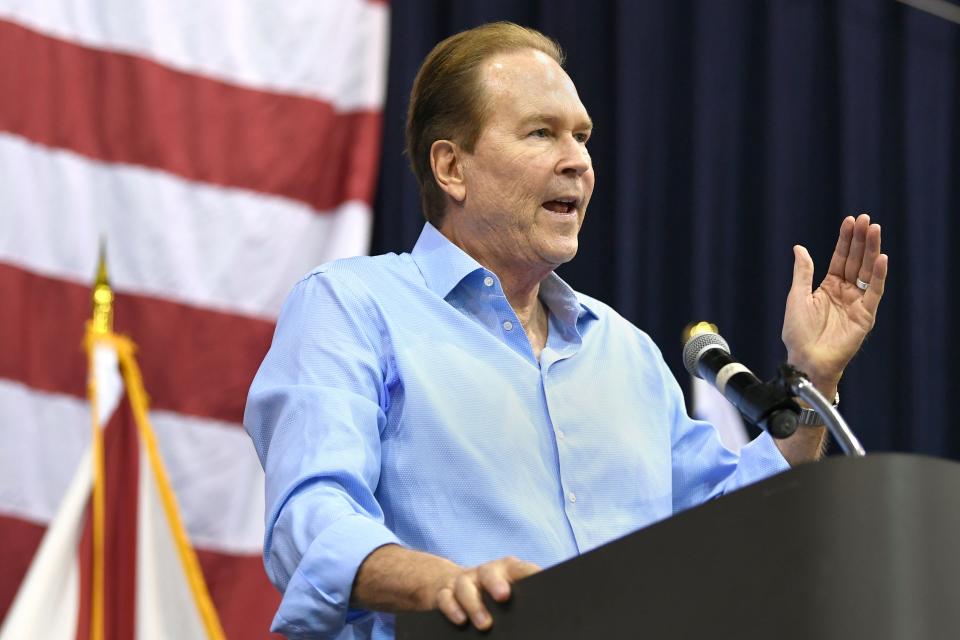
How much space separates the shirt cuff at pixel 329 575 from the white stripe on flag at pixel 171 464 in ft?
4.68

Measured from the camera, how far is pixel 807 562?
88 cm

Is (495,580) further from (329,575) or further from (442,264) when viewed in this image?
(442,264)

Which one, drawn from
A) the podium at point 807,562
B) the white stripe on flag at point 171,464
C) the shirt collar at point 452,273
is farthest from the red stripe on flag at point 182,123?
the podium at point 807,562

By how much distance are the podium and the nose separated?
0.81 meters

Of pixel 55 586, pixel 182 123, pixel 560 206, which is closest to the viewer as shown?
pixel 560 206

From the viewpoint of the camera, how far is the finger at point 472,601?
3.25ft

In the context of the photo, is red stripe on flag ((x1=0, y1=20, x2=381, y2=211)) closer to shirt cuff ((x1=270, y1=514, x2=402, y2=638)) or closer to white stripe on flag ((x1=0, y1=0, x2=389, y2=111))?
white stripe on flag ((x1=0, y1=0, x2=389, y2=111))

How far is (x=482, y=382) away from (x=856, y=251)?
0.50 metres

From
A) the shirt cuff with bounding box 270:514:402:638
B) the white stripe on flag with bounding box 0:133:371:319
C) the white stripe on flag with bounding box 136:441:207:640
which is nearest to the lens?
the shirt cuff with bounding box 270:514:402:638

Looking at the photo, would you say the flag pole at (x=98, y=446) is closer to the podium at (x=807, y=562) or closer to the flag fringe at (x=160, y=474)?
the flag fringe at (x=160, y=474)

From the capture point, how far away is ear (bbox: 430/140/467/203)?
5.68 ft

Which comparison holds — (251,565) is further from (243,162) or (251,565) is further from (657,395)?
(657,395)

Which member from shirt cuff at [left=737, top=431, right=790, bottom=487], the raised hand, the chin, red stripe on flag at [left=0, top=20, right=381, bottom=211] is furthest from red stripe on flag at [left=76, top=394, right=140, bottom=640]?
the raised hand

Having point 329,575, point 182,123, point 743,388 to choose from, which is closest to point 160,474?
point 182,123
